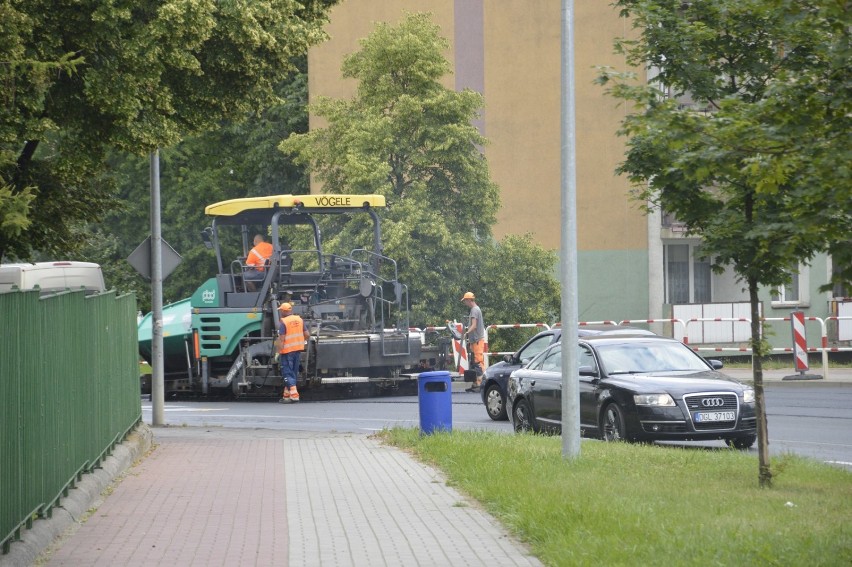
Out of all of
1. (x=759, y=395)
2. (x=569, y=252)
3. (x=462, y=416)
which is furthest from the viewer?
(x=462, y=416)

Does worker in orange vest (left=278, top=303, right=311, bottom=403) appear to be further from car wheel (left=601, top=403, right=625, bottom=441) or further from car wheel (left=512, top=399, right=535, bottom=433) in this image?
car wheel (left=601, top=403, right=625, bottom=441)

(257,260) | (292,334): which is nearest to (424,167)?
(257,260)

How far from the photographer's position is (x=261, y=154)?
44031 millimetres

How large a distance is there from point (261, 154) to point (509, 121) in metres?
→ 8.12

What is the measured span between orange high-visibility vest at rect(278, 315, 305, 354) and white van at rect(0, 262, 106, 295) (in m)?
3.17

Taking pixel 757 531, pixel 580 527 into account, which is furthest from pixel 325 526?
pixel 757 531

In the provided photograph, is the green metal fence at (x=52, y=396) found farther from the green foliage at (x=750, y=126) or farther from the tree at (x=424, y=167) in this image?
the tree at (x=424, y=167)

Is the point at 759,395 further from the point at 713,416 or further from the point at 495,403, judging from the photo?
the point at 495,403

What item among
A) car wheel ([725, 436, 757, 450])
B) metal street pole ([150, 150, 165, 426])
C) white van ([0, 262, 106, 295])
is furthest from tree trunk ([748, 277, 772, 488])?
metal street pole ([150, 150, 165, 426])

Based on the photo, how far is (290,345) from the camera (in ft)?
76.4

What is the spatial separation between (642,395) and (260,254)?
431 inches

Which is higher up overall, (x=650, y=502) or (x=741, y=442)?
(x=650, y=502)

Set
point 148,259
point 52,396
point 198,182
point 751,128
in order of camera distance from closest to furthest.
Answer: point 751,128, point 52,396, point 148,259, point 198,182

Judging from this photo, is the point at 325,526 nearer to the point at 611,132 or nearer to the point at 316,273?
the point at 316,273
